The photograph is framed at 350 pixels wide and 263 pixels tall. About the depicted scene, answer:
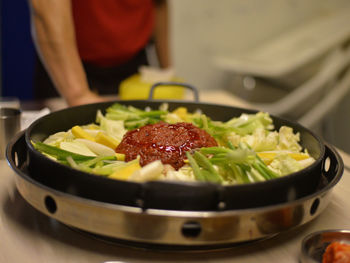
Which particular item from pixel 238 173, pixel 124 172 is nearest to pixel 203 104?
pixel 238 173

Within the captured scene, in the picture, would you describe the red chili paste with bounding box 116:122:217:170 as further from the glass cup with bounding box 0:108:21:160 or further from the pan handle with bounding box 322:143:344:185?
the glass cup with bounding box 0:108:21:160

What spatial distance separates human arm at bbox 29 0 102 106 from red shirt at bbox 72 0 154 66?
543 millimetres

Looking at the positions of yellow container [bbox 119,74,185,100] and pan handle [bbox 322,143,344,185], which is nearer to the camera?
pan handle [bbox 322,143,344,185]

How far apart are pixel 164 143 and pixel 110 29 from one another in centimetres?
155

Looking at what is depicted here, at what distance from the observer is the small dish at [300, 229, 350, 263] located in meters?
0.89

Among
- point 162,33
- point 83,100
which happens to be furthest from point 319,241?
point 162,33

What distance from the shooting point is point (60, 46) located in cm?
190

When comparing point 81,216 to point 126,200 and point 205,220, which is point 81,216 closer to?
point 126,200

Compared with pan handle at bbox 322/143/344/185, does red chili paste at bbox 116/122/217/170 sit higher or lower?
higher

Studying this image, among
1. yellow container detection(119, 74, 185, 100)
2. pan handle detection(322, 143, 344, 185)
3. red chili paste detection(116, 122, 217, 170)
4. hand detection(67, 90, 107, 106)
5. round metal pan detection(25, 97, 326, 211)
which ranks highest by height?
round metal pan detection(25, 97, 326, 211)

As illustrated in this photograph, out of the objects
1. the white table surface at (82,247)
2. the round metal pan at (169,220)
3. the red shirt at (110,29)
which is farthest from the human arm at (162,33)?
the round metal pan at (169,220)

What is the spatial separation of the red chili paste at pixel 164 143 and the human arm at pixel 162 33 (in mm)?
1698

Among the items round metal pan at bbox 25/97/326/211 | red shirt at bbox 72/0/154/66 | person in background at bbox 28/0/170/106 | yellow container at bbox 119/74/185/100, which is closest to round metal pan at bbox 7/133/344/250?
round metal pan at bbox 25/97/326/211

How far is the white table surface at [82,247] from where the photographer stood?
91cm
